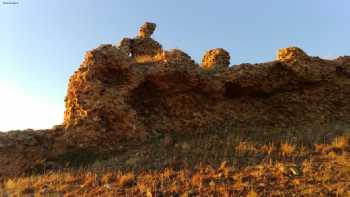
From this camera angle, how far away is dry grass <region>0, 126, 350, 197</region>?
7.83m

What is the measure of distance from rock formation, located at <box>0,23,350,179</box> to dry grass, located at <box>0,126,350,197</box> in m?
1.59

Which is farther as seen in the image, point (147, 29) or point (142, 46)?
point (147, 29)

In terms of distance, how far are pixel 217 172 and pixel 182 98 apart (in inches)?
236

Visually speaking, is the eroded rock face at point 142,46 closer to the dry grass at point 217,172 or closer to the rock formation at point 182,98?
the rock formation at point 182,98

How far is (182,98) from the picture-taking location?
14.6 meters

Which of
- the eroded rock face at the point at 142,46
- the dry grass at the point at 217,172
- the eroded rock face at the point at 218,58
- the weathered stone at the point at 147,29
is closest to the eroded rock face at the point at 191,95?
the dry grass at the point at 217,172

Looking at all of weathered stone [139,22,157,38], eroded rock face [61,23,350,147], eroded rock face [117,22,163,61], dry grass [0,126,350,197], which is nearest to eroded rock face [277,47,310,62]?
eroded rock face [61,23,350,147]

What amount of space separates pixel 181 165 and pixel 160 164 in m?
0.70

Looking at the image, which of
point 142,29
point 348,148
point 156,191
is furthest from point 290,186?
point 142,29

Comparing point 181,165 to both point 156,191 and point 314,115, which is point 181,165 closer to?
point 156,191

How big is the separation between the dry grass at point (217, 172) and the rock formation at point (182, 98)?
1.59 m

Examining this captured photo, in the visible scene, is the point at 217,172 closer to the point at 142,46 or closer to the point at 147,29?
the point at 142,46

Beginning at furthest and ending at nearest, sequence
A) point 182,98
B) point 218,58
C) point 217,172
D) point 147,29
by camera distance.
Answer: point 147,29
point 218,58
point 182,98
point 217,172

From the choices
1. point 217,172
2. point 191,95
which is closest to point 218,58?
point 191,95
